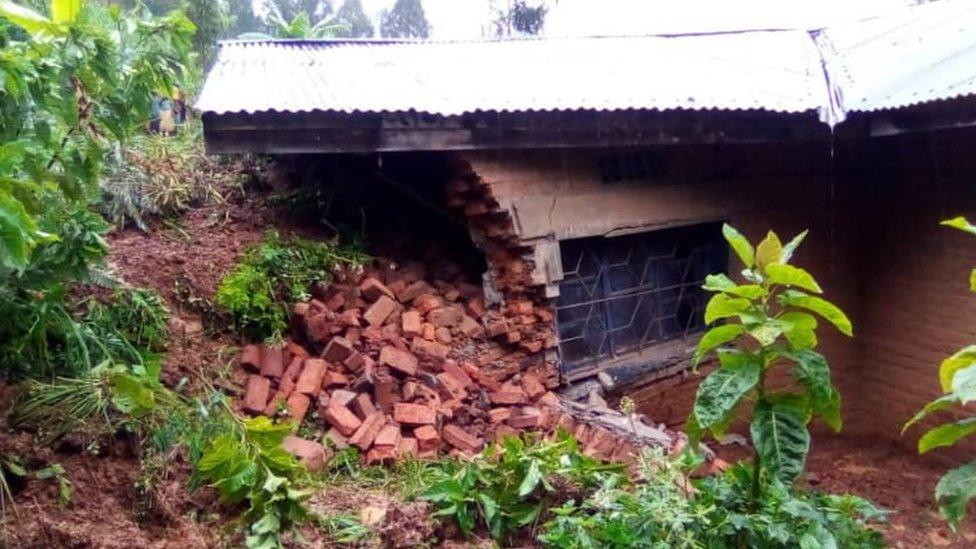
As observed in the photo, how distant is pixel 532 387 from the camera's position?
510 centimetres

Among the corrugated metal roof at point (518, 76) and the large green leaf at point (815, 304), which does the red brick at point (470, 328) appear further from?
the large green leaf at point (815, 304)

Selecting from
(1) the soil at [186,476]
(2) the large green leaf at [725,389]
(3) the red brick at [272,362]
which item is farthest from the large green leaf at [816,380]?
(3) the red brick at [272,362]

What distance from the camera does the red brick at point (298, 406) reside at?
14.1 ft

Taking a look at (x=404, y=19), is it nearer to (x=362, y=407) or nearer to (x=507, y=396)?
(x=507, y=396)

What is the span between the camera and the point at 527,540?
350cm

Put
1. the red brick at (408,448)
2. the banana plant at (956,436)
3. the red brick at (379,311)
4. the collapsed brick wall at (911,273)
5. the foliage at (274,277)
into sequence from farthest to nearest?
the collapsed brick wall at (911,273) < the red brick at (379,311) < the foliage at (274,277) < the red brick at (408,448) < the banana plant at (956,436)

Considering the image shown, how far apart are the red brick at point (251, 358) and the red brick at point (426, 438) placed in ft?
3.30

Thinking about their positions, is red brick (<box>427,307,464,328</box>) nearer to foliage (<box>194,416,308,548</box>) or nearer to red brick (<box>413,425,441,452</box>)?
red brick (<box>413,425,441,452</box>)

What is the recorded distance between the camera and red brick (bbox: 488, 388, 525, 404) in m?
4.86

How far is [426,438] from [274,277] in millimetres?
1437

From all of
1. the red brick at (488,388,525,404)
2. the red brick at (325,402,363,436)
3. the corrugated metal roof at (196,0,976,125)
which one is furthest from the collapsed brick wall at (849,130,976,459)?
the red brick at (325,402,363,436)

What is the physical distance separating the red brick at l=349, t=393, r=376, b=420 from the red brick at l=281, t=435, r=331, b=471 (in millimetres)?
370

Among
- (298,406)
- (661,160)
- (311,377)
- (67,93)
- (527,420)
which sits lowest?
(527,420)

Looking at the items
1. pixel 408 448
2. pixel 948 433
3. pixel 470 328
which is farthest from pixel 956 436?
pixel 470 328
